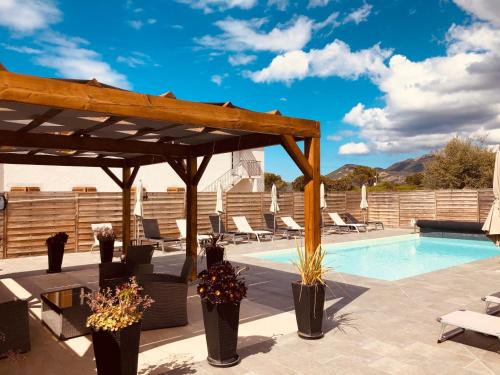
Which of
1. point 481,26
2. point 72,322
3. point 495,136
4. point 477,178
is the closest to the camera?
point 72,322

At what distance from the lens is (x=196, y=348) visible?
440cm

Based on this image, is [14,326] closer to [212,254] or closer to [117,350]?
[117,350]

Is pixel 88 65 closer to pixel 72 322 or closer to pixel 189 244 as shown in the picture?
pixel 189 244

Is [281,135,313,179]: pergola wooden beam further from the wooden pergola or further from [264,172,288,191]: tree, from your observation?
[264,172,288,191]: tree

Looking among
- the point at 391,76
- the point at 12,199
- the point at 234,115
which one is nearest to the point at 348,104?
the point at 391,76

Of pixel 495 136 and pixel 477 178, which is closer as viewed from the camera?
pixel 477 178

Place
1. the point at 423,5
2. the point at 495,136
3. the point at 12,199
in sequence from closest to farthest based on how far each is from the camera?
the point at 12,199
the point at 423,5
the point at 495,136

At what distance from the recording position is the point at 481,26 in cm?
1973

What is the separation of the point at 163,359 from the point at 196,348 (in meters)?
0.42

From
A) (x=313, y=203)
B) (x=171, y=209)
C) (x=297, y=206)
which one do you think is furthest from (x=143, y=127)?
(x=297, y=206)

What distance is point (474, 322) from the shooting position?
4332 millimetres

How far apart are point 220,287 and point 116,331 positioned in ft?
3.43

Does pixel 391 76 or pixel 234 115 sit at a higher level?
pixel 391 76

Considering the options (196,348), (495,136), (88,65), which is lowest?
(196,348)
